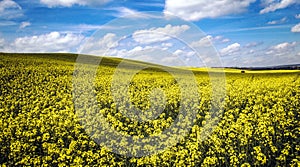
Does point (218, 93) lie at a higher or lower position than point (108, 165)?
higher

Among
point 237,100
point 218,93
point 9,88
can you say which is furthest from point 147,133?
point 9,88

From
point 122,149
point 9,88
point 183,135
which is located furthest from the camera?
point 9,88

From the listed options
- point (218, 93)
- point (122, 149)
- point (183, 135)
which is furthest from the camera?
point (218, 93)

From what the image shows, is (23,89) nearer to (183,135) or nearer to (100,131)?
(100,131)

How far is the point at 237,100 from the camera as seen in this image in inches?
657

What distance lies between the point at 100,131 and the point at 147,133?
5.52ft

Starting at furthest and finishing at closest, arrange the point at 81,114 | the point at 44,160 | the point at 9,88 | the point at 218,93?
the point at 9,88
the point at 218,93
the point at 81,114
the point at 44,160

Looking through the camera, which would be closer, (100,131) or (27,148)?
(27,148)

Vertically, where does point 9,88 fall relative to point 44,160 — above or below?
above

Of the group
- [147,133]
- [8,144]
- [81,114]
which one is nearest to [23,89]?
[81,114]

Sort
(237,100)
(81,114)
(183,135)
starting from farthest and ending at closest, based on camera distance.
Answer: (237,100), (81,114), (183,135)

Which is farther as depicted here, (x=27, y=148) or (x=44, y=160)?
(x=27, y=148)

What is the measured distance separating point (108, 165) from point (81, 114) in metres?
4.35

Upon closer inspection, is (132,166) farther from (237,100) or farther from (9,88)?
(9,88)
